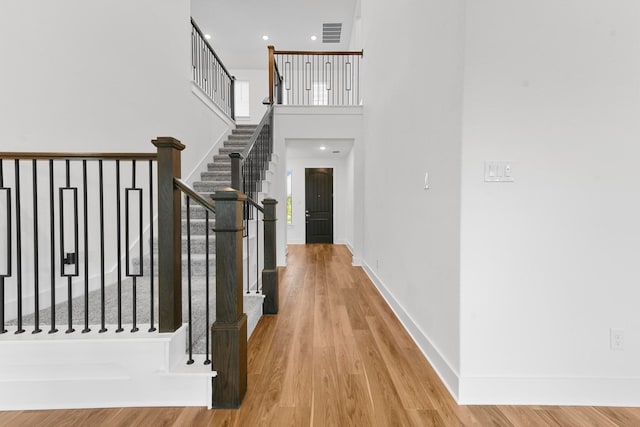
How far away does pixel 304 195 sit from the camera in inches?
343

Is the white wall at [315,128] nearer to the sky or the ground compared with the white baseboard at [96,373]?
nearer to the sky

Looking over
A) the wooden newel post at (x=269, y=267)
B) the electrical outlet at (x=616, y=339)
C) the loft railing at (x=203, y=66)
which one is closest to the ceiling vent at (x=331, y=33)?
the loft railing at (x=203, y=66)

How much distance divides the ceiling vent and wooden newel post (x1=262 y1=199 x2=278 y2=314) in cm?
604

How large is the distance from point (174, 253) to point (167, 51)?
3387 mm

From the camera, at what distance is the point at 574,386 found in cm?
172

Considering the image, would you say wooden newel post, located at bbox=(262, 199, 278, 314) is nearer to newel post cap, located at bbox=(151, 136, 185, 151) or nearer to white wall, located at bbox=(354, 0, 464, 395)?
white wall, located at bbox=(354, 0, 464, 395)

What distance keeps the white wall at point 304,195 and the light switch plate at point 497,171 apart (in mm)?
6795

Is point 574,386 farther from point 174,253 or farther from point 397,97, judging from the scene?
point 397,97

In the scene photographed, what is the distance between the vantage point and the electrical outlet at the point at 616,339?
5.65ft

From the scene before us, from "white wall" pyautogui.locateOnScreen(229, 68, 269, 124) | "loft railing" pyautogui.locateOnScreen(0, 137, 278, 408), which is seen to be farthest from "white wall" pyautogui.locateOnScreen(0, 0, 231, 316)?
"white wall" pyautogui.locateOnScreen(229, 68, 269, 124)

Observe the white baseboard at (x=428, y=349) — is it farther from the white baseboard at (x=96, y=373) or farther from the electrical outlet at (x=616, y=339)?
the white baseboard at (x=96, y=373)

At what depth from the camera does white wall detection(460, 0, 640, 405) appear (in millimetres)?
1698

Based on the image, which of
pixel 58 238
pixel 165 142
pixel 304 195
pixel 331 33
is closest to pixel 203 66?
pixel 331 33

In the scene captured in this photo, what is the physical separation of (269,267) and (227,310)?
1460 mm
